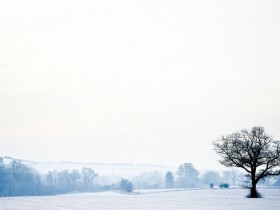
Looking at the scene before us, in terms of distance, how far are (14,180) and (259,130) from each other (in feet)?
327

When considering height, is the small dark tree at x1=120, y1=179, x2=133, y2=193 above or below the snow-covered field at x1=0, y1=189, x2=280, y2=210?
below

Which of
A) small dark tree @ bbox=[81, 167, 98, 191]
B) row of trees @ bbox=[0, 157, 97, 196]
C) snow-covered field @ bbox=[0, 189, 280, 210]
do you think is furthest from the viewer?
small dark tree @ bbox=[81, 167, 98, 191]

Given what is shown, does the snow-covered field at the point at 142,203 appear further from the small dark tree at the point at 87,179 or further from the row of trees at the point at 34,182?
the small dark tree at the point at 87,179

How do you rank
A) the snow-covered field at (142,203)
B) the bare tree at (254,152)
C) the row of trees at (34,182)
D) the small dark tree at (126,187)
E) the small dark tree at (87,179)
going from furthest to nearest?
the small dark tree at (87,179)
the row of trees at (34,182)
the small dark tree at (126,187)
the bare tree at (254,152)
the snow-covered field at (142,203)

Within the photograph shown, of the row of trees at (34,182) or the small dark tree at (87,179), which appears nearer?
the row of trees at (34,182)

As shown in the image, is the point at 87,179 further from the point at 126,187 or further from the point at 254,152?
the point at 254,152

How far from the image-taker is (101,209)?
39.0 metres

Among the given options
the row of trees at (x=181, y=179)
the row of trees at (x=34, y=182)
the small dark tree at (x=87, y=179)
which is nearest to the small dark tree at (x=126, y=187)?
the row of trees at (x=181, y=179)

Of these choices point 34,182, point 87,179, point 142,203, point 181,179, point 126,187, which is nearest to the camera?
point 142,203

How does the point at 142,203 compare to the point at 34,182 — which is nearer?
the point at 142,203

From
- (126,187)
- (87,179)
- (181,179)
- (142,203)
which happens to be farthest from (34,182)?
(142,203)

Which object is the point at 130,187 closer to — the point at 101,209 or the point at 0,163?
the point at 0,163

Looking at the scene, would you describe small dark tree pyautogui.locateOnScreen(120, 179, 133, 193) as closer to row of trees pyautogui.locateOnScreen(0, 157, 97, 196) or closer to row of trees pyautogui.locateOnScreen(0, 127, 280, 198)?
row of trees pyautogui.locateOnScreen(0, 127, 280, 198)

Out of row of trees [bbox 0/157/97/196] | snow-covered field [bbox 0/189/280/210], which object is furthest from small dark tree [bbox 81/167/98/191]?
snow-covered field [bbox 0/189/280/210]
